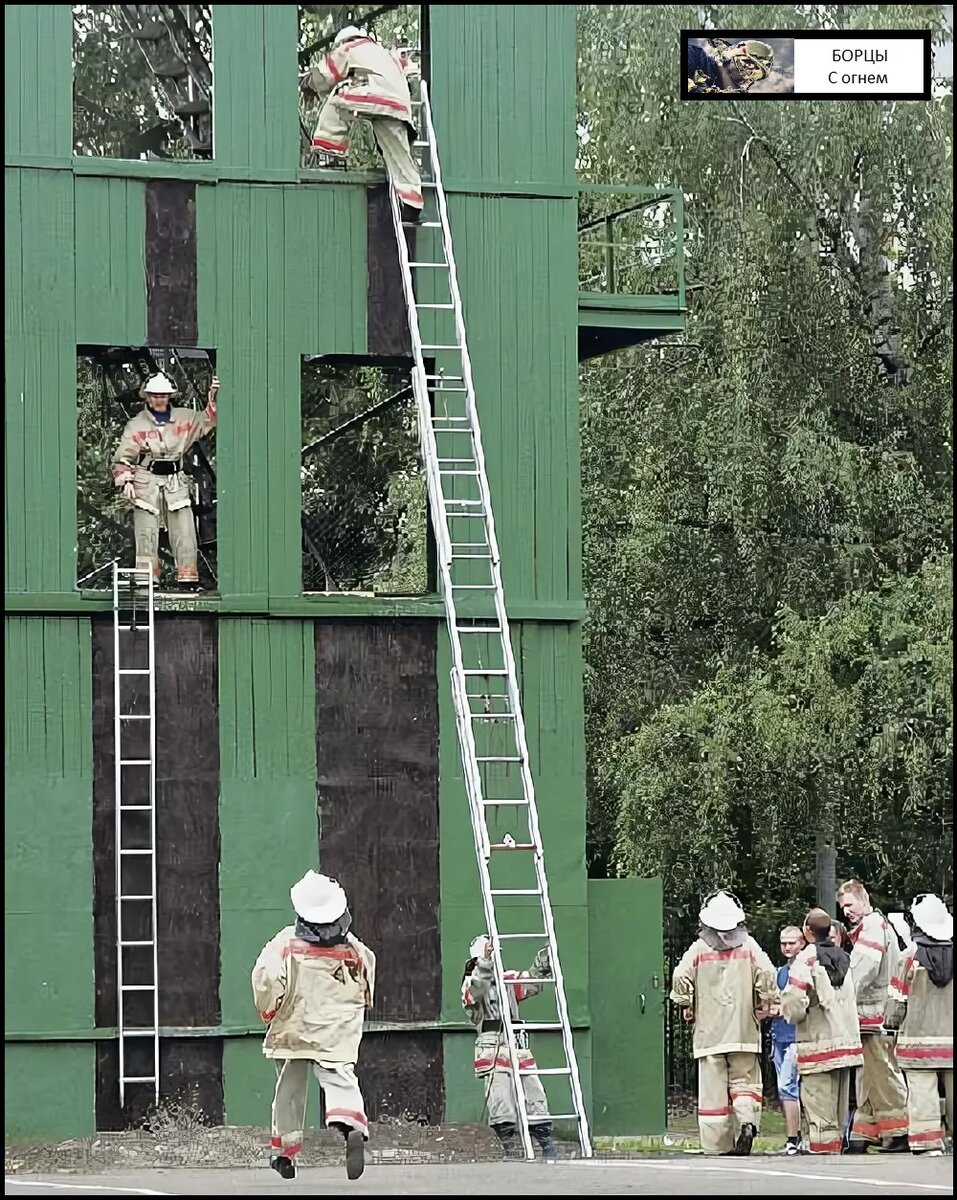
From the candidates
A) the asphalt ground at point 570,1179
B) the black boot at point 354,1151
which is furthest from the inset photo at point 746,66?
the black boot at point 354,1151

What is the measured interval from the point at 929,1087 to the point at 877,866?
14972 mm

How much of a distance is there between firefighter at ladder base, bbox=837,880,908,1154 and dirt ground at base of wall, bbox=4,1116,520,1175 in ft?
8.27

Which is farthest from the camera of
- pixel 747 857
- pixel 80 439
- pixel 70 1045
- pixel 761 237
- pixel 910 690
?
pixel 80 439

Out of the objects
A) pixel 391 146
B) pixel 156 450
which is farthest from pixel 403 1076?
pixel 391 146

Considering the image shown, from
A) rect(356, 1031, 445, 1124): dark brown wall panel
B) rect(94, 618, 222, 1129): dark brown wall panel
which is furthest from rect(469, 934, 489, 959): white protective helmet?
rect(94, 618, 222, 1129): dark brown wall panel

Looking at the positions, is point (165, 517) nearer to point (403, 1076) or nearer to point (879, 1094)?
point (403, 1076)

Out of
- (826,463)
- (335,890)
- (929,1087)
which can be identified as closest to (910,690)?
(826,463)

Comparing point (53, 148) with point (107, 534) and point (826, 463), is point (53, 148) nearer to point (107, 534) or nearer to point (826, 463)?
point (826, 463)

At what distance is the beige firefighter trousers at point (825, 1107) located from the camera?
643 inches

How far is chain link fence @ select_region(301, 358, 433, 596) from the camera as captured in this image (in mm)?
31438

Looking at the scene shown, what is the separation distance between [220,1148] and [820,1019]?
4308 millimetres

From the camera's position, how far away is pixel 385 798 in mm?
18875

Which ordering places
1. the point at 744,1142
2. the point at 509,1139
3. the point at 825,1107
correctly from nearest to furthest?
the point at 744,1142 → the point at 825,1107 → the point at 509,1139

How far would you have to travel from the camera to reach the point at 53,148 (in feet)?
61.3
